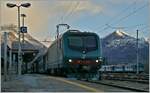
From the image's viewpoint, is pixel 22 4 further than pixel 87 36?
Yes

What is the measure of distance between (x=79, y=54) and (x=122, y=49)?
5085 inches

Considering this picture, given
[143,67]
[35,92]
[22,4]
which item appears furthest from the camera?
[143,67]

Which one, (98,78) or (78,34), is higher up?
(78,34)

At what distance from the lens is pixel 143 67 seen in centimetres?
7950

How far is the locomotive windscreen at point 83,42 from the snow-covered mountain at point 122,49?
89483 mm

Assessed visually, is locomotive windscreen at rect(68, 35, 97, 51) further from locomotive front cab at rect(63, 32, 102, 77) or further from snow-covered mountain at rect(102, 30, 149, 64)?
snow-covered mountain at rect(102, 30, 149, 64)

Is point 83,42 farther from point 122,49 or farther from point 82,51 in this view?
point 122,49

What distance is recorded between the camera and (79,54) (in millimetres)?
32312

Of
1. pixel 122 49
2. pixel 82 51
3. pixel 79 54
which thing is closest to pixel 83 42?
pixel 82 51

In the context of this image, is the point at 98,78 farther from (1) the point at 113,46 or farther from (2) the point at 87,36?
(1) the point at 113,46

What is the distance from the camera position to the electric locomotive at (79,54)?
3203 cm

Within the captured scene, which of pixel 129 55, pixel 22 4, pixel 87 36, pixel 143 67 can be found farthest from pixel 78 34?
pixel 129 55

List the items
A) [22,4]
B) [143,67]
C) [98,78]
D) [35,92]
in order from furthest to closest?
1. [143,67]
2. [22,4]
3. [98,78]
4. [35,92]

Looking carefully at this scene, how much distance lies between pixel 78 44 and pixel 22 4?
1602 centimetres
